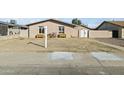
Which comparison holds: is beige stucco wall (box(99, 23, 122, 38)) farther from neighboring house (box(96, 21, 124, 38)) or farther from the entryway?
the entryway

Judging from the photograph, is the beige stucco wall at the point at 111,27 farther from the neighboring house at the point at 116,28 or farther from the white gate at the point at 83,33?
the white gate at the point at 83,33

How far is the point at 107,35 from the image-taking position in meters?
51.1

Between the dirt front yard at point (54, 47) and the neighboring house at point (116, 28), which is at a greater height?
the neighboring house at point (116, 28)

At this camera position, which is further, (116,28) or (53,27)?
(116,28)

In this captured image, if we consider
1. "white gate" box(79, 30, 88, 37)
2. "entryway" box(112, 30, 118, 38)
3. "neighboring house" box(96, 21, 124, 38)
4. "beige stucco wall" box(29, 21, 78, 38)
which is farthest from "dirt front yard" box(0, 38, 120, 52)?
"entryway" box(112, 30, 118, 38)

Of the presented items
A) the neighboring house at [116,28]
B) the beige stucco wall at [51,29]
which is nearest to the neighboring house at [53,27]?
the beige stucco wall at [51,29]

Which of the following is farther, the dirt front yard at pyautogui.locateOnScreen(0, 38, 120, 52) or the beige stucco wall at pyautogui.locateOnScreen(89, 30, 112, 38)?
the beige stucco wall at pyautogui.locateOnScreen(89, 30, 112, 38)

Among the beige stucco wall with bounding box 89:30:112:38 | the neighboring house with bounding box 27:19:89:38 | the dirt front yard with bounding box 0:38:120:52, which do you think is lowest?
the dirt front yard with bounding box 0:38:120:52

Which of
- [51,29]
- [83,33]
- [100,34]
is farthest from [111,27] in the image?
[51,29]

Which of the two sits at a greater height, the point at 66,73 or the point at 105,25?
the point at 105,25

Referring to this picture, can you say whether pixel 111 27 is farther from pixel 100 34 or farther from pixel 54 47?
pixel 54 47

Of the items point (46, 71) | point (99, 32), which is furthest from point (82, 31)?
point (46, 71)
